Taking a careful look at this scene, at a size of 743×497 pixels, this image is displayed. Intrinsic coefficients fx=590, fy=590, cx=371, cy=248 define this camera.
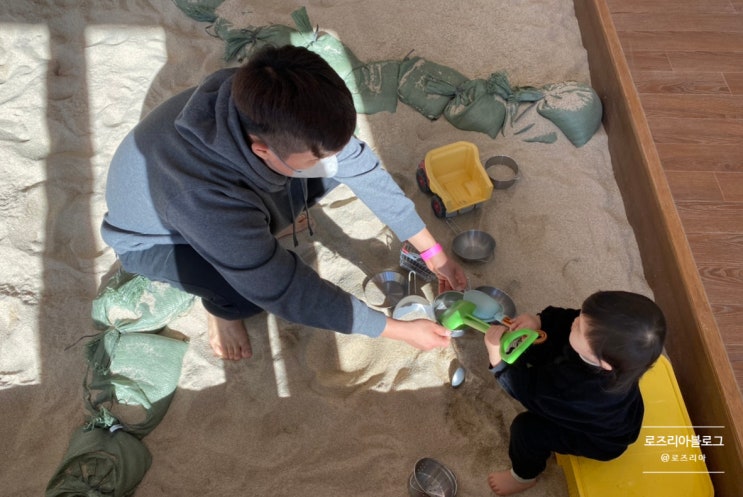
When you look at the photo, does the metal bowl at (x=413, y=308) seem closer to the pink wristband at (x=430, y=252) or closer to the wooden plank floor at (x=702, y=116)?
the pink wristband at (x=430, y=252)

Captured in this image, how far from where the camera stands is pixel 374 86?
7.42 ft

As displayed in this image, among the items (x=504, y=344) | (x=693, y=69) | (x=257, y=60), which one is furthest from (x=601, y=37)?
(x=257, y=60)

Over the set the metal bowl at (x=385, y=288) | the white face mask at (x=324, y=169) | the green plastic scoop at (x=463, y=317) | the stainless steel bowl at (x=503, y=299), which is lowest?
the metal bowl at (x=385, y=288)

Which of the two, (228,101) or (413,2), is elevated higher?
(228,101)

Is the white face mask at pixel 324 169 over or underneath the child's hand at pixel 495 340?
over

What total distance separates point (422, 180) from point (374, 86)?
20.2 inches

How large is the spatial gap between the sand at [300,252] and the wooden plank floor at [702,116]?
0.19 m

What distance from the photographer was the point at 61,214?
1.91 meters

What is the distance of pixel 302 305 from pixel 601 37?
173 cm

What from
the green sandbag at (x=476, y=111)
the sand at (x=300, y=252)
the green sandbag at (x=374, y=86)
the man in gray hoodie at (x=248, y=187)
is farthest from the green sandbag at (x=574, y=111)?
the man in gray hoodie at (x=248, y=187)

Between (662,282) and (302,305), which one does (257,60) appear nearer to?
(302,305)

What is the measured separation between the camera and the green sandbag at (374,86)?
2213 mm

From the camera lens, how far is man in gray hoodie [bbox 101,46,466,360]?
41.8 inches

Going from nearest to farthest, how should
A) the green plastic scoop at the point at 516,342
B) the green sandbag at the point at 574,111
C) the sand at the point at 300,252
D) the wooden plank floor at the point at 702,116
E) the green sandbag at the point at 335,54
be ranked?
the green plastic scoop at the point at 516,342, the sand at the point at 300,252, the wooden plank floor at the point at 702,116, the green sandbag at the point at 574,111, the green sandbag at the point at 335,54
